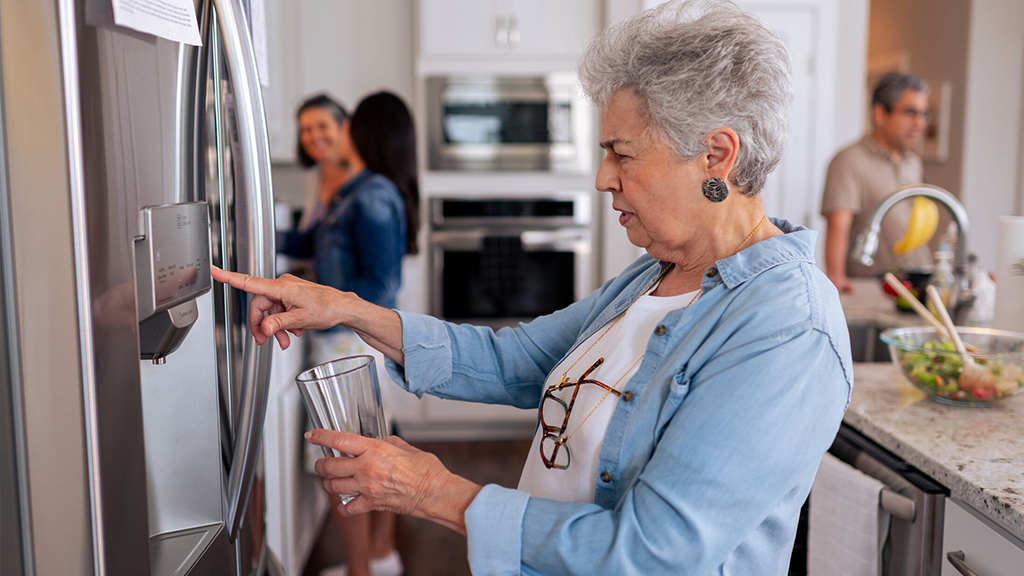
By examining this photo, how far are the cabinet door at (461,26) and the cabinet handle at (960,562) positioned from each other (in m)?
2.73

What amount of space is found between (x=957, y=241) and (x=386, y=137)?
5.41ft

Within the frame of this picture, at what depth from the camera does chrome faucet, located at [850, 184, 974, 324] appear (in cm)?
173

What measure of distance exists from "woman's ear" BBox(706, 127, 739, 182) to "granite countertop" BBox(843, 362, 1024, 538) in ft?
1.84

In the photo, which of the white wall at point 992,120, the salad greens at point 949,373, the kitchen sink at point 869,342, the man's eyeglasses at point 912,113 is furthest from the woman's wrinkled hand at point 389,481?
the white wall at point 992,120

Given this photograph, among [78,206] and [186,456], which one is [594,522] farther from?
[78,206]

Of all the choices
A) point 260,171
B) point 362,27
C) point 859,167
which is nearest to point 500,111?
point 362,27

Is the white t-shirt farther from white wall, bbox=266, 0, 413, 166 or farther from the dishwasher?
white wall, bbox=266, 0, 413, 166

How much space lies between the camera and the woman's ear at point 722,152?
93cm

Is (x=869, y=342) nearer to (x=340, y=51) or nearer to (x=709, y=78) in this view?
(x=709, y=78)

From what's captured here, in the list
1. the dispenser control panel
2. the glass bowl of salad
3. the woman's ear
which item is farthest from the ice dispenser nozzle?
the glass bowl of salad

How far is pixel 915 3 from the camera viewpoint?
17.0 ft

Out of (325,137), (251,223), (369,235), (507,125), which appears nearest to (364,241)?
(369,235)

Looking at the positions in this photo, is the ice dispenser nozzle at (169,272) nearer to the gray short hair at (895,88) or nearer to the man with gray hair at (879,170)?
the man with gray hair at (879,170)

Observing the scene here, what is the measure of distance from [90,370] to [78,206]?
0.42 feet
